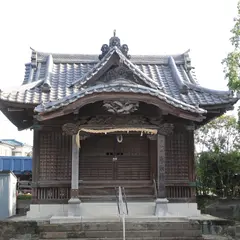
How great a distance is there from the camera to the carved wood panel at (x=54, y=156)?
12.9 metres

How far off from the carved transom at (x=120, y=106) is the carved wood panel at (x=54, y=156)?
1.93m

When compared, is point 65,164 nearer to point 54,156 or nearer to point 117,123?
point 54,156

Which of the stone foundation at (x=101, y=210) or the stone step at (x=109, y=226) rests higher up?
the stone foundation at (x=101, y=210)

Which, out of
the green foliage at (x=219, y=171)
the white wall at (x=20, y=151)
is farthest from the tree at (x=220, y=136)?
the white wall at (x=20, y=151)

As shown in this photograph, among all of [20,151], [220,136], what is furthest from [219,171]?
[20,151]

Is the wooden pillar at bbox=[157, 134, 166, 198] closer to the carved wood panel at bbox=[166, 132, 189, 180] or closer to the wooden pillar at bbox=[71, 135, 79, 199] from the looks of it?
the carved wood panel at bbox=[166, 132, 189, 180]

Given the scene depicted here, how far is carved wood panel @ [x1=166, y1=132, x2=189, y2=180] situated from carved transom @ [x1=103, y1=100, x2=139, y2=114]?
6.38 feet

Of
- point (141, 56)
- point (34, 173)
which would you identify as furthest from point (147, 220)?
point (141, 56)

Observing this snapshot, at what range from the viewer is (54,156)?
13.0 meters

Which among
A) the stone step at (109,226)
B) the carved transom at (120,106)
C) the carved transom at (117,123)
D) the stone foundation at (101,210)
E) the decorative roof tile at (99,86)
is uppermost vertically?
the decorative roof tile at (99,86)

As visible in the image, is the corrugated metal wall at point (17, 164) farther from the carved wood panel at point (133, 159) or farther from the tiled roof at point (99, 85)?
the carved wood panel at point (133, 159)

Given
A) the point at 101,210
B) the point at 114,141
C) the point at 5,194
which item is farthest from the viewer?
the point at 5,194

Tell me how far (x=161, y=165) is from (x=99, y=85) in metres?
3.23

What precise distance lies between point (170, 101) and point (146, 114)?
1382 millimetres
